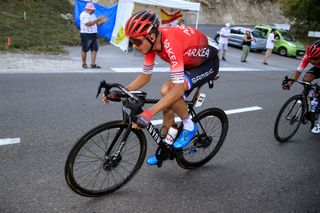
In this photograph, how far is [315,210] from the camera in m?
3.14

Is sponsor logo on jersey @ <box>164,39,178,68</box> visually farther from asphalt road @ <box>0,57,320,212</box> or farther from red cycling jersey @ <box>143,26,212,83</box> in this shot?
asphalt road @ <box>0,57,320,212</box>

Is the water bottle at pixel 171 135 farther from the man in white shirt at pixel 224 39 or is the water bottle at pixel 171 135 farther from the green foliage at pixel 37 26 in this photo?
the man in white shirt at pixel 224 39

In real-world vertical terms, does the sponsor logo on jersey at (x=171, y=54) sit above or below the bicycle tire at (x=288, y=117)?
above

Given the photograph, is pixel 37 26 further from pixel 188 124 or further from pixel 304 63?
pixel 188 124

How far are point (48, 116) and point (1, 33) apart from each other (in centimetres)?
977

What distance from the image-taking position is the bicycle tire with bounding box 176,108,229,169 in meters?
3.59

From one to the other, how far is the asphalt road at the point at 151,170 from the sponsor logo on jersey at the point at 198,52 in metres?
1.44

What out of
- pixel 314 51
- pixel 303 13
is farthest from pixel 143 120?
pixel 303 13

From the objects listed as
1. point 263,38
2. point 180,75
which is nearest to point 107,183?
point 180,75

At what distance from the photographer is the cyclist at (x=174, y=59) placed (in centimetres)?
266

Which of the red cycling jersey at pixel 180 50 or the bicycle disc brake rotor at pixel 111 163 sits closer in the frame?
the red cycling jersey at pixel 180 50

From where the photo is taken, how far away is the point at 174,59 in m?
2.75

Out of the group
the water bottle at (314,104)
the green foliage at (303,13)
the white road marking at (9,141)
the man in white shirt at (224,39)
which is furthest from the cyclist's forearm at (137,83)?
the green foliage at (303,13)

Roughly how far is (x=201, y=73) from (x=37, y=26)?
14.3 m
